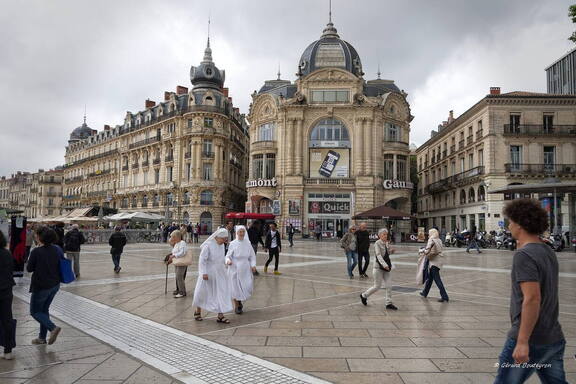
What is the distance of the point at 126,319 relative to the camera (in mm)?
7176

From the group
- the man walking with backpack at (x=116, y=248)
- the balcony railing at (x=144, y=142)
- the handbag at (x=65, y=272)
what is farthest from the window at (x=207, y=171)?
the handbag at (x=65, y=272)

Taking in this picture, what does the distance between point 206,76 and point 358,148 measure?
25376 mm

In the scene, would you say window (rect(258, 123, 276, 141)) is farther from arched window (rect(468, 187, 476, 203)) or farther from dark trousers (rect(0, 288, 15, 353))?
dark trousers (rect(0, 288, 15, 353))

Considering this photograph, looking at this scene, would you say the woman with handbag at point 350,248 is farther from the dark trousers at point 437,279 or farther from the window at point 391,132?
the window at point 391,132

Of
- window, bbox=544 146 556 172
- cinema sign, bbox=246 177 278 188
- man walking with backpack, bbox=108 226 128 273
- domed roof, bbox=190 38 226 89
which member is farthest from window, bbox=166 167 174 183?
man walking with backpack, bbox=108 226 128 273

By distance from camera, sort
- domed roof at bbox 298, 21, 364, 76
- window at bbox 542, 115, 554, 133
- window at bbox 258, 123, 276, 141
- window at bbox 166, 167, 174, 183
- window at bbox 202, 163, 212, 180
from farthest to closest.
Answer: window at bbox 166, 167, 174, 183
window at bbox 202, 163, 212, 180
domed roof at bbox 298, 21, 364, 76
window at bbox 258, 123, 276, 141
window at bbox 542, 115, 554, 133

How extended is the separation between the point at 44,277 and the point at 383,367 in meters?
4.63

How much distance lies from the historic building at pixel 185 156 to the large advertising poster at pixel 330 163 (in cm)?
1553

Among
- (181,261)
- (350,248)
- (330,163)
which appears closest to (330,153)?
(330,163)

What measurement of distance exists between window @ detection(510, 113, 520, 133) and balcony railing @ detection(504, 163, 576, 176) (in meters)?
3.12

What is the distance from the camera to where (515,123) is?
124 feet

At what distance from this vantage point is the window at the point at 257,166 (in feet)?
143

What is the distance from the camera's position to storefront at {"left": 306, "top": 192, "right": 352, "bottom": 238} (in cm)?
4144

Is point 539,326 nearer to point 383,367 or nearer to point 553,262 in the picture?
point 553,262
